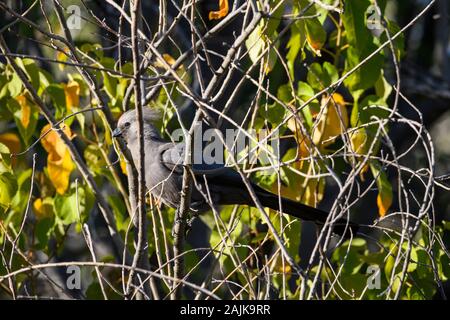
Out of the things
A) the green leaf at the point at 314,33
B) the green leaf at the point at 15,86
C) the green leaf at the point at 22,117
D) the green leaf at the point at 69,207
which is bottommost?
the green leaf at the point at 69,207

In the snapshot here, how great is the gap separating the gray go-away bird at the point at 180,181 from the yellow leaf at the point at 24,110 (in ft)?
1.82

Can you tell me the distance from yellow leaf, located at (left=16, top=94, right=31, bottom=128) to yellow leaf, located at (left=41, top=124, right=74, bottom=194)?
130 mm

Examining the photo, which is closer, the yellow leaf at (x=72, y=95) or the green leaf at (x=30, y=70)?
the green leaf at (x=30, y=70)

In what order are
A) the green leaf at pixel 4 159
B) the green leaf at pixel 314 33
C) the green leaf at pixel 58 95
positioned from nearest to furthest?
the green leaf at pixel 314 33 → the green leaf at pixel 4 159 → the green leaf at pixel 58 95

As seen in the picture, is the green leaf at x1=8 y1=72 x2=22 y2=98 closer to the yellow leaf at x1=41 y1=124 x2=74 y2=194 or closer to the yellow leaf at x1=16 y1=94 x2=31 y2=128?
the yellow leaf at x1=16 y1=94 x2=31 y2=128

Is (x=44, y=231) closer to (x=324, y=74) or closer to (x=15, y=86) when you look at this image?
(x=15, y=86)

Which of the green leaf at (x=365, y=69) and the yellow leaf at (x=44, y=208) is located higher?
the green leaf at (x=365, y=69)

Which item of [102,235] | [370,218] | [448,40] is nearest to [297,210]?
[102,235]

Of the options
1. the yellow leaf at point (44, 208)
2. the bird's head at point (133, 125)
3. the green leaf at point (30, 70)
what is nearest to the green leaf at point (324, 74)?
the bird's head at point (133, 125)

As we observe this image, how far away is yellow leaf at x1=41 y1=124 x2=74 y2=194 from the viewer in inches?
193

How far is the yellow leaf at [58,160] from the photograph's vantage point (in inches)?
193

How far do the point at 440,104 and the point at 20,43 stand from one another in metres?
5.18

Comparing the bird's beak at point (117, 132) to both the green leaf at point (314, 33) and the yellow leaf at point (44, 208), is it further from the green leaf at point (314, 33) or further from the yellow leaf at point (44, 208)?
the green leaf at point (314, 33)

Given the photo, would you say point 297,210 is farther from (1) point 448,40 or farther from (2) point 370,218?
(1) point 448,40
